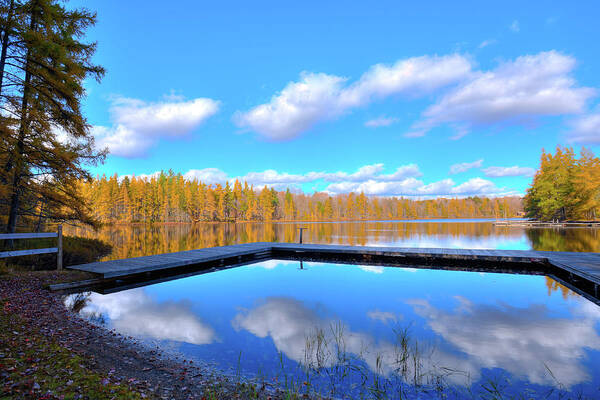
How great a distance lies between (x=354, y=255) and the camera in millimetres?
14219

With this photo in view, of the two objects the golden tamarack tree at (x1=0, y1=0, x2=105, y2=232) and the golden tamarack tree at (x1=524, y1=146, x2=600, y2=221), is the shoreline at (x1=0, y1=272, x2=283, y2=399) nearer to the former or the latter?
the golden tamarack tree at (x1=0, y1=0, x2=105, y2=232)

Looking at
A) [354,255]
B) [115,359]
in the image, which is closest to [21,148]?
[115,359]

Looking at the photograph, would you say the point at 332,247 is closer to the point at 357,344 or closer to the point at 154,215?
the point at 357,344

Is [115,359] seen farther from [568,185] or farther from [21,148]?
[568,185]

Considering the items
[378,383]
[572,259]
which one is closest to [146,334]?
[378,383]

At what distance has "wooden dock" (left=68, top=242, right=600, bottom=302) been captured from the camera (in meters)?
9.06

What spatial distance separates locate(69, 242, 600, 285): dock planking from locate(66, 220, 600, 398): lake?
0.70 m

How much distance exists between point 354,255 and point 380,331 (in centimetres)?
839

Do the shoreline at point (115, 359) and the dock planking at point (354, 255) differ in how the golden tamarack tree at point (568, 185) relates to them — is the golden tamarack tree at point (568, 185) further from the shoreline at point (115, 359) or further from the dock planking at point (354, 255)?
the shoreline at point (115, 359)

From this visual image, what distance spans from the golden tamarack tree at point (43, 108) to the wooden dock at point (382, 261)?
11.5 ft

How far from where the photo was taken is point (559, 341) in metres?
5.46

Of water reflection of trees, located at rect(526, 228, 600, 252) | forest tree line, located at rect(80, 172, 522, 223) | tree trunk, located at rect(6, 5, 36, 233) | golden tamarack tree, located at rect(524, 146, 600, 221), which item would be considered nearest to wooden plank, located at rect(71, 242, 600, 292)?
tree trunk, located at rect(6, 5, 36, 233)

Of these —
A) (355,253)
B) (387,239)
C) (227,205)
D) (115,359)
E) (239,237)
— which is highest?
(227,205)

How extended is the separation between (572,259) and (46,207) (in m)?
19.1
